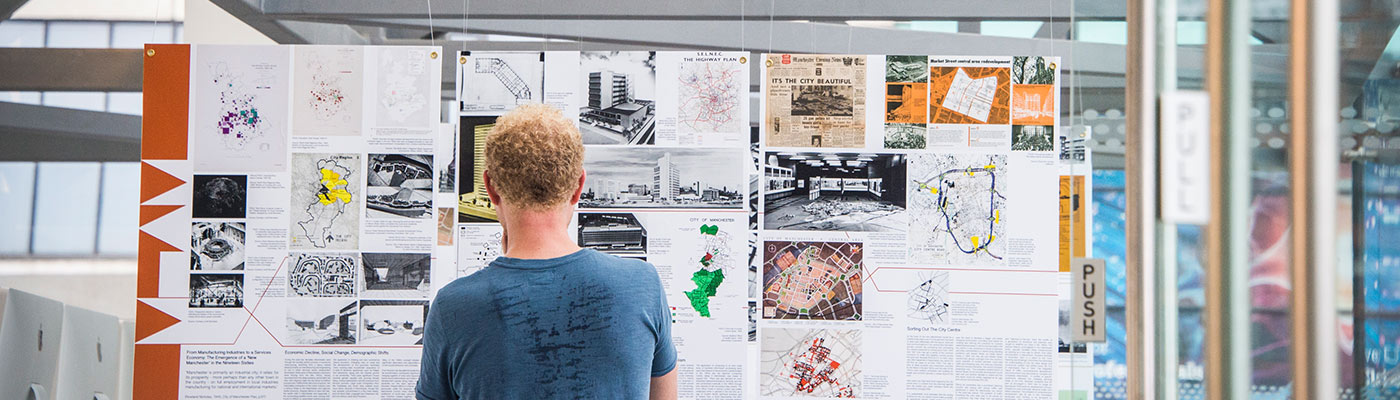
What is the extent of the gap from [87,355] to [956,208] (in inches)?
110

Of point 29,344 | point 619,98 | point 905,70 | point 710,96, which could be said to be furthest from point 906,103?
point 29,344

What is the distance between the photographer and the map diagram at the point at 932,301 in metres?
2.89

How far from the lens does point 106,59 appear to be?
3.32 m

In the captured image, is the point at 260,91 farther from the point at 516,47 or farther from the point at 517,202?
the point at 517,202

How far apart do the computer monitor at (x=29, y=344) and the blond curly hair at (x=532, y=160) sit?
92.6 inches

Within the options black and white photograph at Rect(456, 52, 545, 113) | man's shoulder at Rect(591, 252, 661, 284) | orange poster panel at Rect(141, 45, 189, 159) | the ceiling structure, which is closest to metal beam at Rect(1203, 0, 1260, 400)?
man's shoulder at Rect(591, 252, 661, 284)

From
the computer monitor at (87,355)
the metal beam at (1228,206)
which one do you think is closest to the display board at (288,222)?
the computer monitor at (87,355)

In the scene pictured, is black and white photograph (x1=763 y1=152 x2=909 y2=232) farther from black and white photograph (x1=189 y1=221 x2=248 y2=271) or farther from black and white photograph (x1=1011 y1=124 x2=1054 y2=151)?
black and white photograph (x1=189 y1=221 x2=248 y2=271)

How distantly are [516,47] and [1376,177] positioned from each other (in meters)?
2.44

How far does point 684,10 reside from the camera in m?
3.09

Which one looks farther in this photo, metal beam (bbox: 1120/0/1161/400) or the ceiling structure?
the ceiling structure

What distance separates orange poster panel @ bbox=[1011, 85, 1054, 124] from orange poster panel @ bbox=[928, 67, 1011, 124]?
0.02 meters

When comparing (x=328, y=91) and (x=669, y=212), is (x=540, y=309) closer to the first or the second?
(x=669, y=212)

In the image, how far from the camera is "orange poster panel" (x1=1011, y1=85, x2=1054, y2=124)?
2.92m
